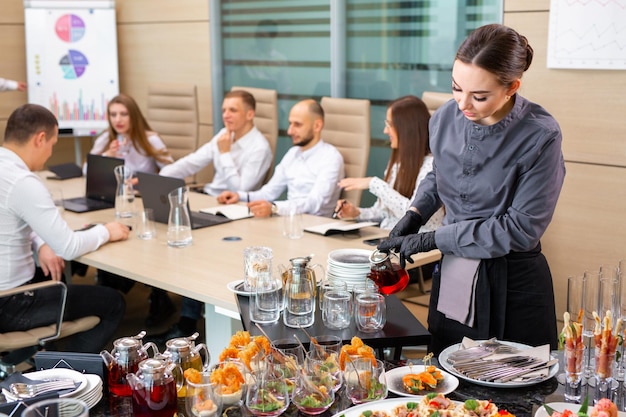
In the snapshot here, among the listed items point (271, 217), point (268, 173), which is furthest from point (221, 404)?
point (268, 173)

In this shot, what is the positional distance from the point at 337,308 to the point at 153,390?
2.29 feet

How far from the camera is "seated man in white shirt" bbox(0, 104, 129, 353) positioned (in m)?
3.23

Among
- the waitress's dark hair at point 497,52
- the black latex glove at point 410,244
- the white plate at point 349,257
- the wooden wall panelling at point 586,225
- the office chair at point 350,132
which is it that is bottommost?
the wooden wall panelling at point 586,225

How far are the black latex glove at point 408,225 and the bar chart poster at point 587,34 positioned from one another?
1.95 m

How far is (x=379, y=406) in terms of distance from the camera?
1.74 metres

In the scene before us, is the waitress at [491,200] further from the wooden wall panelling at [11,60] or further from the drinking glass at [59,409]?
the wooden wall panelling at [11,60]

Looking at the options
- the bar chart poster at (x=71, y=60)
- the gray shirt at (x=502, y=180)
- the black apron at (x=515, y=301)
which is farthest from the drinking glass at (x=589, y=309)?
the bar chart poster at (x=71, y=60)

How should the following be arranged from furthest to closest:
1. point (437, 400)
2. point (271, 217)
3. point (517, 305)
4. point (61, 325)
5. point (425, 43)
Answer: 1. point (425, 43)
2. point (271, 217)
3. point (61, 325)
4. point (517, 305)
5. point (437, 400)

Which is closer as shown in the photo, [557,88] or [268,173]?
[557,88]

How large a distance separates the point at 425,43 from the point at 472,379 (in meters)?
3.70

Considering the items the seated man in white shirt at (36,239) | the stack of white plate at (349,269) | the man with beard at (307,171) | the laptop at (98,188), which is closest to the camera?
the stack of white plate at (349,269)

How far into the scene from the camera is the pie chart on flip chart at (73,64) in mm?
6730

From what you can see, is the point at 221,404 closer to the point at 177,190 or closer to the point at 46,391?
the point at 46,391

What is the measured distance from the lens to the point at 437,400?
1695 mm
